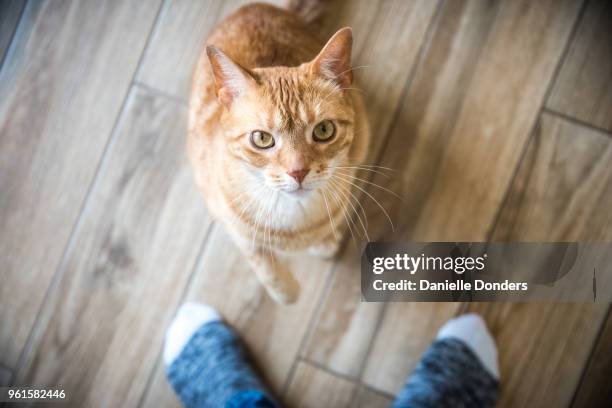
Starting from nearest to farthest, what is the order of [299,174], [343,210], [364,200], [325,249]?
[299,174]
[343,210]
[325,249]
[364,200]

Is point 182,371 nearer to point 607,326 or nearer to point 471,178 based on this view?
point 471,178

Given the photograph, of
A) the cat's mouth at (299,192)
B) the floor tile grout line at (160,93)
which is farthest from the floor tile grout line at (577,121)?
the floor tile grout line at (160,93)

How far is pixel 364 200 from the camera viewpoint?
1.41 metres

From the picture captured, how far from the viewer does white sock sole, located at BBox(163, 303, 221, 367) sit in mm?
1393

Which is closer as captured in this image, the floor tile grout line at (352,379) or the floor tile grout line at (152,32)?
the floor tile grout line at (352,379)

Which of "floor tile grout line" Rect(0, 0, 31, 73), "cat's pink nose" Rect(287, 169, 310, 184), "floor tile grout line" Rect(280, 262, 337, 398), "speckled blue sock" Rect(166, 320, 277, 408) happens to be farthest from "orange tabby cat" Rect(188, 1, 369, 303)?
"floor tile grout line" Rect(0, 0, 31, 73)

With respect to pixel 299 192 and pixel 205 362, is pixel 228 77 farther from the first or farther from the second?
pixel 205 362

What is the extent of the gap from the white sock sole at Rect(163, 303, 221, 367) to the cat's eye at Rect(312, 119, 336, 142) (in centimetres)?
75

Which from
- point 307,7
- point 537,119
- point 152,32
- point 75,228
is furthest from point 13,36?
point 537,119

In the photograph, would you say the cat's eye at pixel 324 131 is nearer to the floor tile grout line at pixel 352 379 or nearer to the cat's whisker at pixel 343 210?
the cat's whisker at pixel 343 210

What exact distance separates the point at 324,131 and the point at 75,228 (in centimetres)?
99

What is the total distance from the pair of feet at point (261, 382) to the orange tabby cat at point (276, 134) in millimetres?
255

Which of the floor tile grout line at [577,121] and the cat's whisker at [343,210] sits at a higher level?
the floor tile grout line at [577,121]

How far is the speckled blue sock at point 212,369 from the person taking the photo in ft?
4.38
